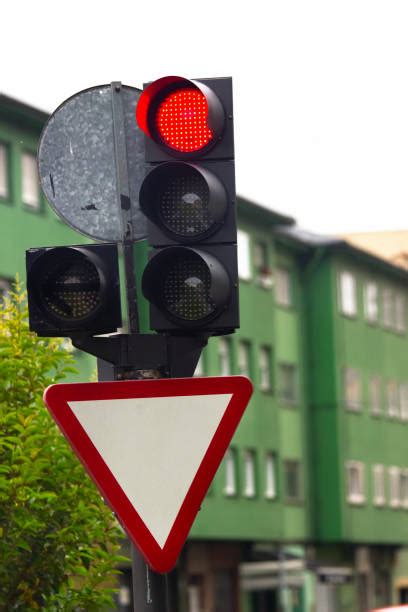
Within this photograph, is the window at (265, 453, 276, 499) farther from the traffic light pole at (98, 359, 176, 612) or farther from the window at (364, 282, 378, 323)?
the traffic light pole at (98, 359, 176, 612)

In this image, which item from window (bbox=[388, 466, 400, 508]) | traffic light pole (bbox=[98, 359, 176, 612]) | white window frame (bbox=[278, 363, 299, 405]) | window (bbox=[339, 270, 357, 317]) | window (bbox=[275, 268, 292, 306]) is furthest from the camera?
window (bbox=[388, 466, 400, 508])

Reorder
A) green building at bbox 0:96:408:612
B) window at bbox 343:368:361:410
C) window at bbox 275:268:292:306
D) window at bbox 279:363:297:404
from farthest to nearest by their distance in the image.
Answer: window at bbox 343:368:361:410, window at bbox 275:268:292:306, window at bbox 279:363:297:404, green building at bbox 0:96:408:612

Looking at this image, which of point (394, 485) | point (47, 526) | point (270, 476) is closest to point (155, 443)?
point (47, 526)

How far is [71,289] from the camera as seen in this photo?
5.68m

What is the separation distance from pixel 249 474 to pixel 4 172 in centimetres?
1644

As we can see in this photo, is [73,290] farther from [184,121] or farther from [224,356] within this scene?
[224,356]

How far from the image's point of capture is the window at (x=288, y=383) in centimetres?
5822

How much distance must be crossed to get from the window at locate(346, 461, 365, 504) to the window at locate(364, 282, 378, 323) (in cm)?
573

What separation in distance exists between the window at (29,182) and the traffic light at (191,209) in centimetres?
3601

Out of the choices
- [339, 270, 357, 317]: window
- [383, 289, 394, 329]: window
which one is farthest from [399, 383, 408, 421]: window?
[339, 270, 357, 317]: window

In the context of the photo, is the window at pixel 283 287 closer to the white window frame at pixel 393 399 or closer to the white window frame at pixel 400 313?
the white window frame at pixel 393 399

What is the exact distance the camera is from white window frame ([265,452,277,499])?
183ft

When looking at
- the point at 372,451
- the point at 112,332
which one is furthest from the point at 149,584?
the point at 372,451

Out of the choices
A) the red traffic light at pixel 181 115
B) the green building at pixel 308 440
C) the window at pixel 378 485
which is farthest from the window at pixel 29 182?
the red traffic light at pixel 181 115
